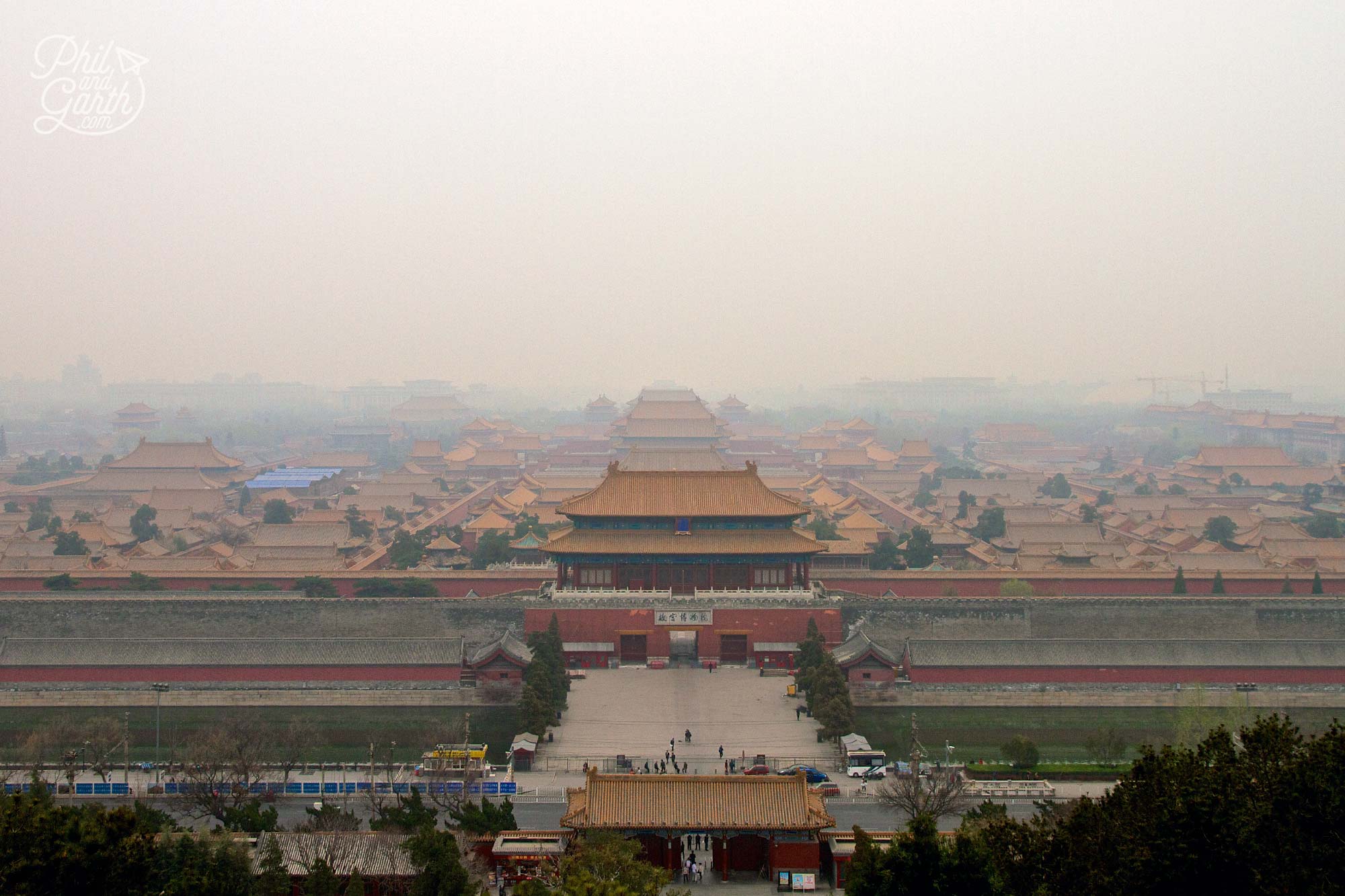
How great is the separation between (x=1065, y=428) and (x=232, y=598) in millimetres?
88135

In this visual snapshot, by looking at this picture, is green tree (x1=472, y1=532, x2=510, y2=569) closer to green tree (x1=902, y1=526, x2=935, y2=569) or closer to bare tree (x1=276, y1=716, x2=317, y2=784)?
green tree (x1=902, y1=526, x2=935, y2=569)

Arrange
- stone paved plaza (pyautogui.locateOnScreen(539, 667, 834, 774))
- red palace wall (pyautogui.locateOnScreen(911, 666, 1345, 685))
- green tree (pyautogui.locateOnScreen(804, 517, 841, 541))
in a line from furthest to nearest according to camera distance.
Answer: green tree (pyautogui.locateOnScreen(804, 517, 841, 541)) → red palace wall (pyautogui.locateOnScreen(911, 666, 1345, 685)) → stone paved plaza (pyautogui.locateOnScreen(539, 667, 834, 774))

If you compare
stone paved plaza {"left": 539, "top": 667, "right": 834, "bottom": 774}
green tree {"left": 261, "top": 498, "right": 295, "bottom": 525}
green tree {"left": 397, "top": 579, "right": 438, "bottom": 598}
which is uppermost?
green tree {"left": 261, "top": 498, "right": 295, "bottom": 525}

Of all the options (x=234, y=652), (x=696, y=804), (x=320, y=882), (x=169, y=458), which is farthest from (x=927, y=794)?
(x=169, y=458)

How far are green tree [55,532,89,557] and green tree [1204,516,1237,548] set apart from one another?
3100 cm

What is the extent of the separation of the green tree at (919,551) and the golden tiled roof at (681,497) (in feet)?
21.9

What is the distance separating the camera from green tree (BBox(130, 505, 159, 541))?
37.8 m

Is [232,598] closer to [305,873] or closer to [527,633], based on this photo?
[527,633]

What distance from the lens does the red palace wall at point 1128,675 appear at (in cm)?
2228

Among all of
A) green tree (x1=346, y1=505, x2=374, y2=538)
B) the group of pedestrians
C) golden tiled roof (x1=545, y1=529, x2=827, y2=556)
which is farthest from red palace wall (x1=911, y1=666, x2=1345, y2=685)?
green tree (x1=346, y1=505, x2=374, y2=538)

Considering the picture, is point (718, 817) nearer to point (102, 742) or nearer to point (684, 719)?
point (684, 719)

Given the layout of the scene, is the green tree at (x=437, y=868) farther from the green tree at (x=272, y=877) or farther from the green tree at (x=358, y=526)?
the green tree at (x=358, y=526)

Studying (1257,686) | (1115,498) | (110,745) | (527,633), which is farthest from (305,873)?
(1115,498)

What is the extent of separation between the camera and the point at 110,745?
1825 centimetres
